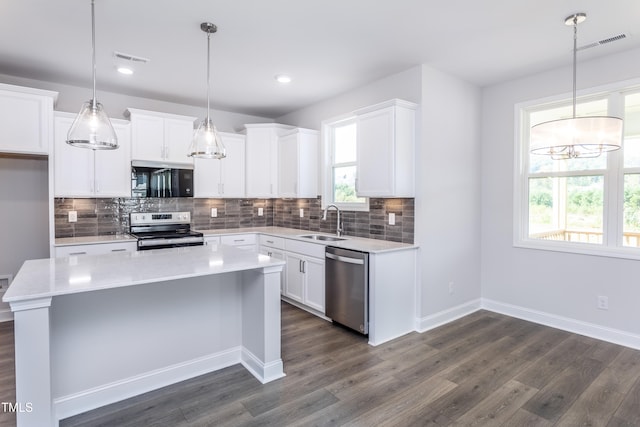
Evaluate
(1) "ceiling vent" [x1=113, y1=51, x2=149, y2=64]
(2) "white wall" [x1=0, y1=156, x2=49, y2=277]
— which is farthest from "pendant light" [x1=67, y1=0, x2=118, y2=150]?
(2) "white wall" [x1=0, y1=156, x2=49, y2=277]

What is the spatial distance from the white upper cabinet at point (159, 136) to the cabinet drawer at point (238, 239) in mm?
1084

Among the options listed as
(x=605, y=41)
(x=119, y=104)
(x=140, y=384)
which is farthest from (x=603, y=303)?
(x=119, y=104)

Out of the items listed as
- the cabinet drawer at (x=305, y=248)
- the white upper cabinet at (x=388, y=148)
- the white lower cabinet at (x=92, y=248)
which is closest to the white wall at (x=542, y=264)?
the white upper cabinet at (x=388, y=148)

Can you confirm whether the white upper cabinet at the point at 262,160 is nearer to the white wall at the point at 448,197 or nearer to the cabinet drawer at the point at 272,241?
the cabinet drawer at the point at 272,241

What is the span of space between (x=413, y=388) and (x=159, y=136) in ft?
12.7

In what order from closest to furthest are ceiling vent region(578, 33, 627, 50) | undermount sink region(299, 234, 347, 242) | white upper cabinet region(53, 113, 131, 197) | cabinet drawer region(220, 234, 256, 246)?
ceiling vent region(578, 33, 627, 50) → white upper cabinet region(53, 113, 131, 197) → undermount sink region(299, 234, 347, 242) → cabinet drawer region(220, 234, 256, 246)

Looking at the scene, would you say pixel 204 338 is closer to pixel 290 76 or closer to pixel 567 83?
pixel 290 76

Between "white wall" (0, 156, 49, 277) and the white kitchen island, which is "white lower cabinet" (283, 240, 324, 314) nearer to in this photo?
the white kitchen island

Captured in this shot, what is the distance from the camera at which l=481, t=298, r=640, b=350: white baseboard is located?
3162 millimetres

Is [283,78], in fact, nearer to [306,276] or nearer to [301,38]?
[301,38]

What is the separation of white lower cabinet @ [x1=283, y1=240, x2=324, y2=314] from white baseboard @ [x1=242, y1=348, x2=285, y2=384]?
124 centimetres

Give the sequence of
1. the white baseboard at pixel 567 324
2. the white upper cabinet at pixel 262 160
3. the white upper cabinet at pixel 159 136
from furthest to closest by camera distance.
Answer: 1. the white upper cabinet at pixel 262 160
2. the white upper cabinet at pixel 159 136
3. the white baseboard at pixel 567 324

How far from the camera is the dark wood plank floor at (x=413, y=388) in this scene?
212 centimetres

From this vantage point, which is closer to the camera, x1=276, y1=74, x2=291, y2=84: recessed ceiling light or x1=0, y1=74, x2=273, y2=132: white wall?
x1=276, y1=74, x2=291, y2=84: recessed ceiling light
